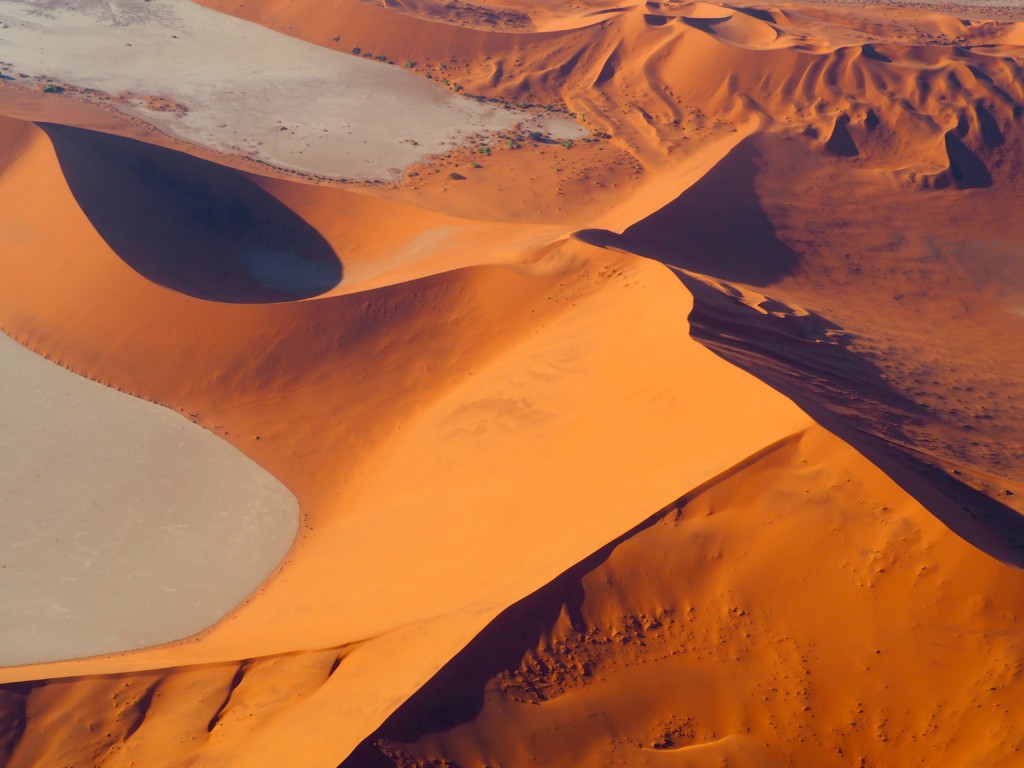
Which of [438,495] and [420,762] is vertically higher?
[420,762]

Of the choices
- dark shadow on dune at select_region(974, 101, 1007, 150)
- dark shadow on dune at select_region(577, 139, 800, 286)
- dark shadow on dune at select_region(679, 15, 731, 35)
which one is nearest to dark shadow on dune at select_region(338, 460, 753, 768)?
dark shadow on dune at select_region(577, 139, 800, 286)

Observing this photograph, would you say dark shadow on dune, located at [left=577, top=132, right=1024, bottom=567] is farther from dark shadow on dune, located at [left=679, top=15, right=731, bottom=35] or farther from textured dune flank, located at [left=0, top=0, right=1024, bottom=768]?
dark shadow on dune, located at [left=679, top=15, right=731, bottom=35]

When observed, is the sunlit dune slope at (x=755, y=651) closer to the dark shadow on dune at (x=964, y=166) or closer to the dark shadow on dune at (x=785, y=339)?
the dark shadow on dune at (x=785, y=339)

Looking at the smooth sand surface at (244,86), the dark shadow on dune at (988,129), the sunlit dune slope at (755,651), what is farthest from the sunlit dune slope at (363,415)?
the dark shadow on dune at (988,129)

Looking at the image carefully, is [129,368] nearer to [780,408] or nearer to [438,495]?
[438,495]

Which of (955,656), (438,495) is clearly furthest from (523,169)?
(955,656)

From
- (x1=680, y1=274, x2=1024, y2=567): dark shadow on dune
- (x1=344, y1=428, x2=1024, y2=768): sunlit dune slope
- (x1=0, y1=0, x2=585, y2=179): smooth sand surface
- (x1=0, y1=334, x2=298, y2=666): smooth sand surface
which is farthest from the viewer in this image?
(x1=0, y1=0, x2=585, y2=179): smooth sand surface

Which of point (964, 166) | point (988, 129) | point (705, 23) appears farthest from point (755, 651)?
point (705, 23)

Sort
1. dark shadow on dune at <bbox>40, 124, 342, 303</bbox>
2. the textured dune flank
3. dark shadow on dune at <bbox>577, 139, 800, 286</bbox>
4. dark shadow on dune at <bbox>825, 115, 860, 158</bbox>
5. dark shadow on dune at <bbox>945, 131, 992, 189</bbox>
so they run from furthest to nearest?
dark shadow on dune at <bbox>825, 115, 860, 158</bbox>, dark shadow on dune at <bbox>945, 131, 992, 189</bbox>, dark shadow on dune at <bbox>577, 139, 800, 286</bbox>, dark shadow on dune at <bbox>40, 124, 342, 303</bbox>, the textured dune flank
